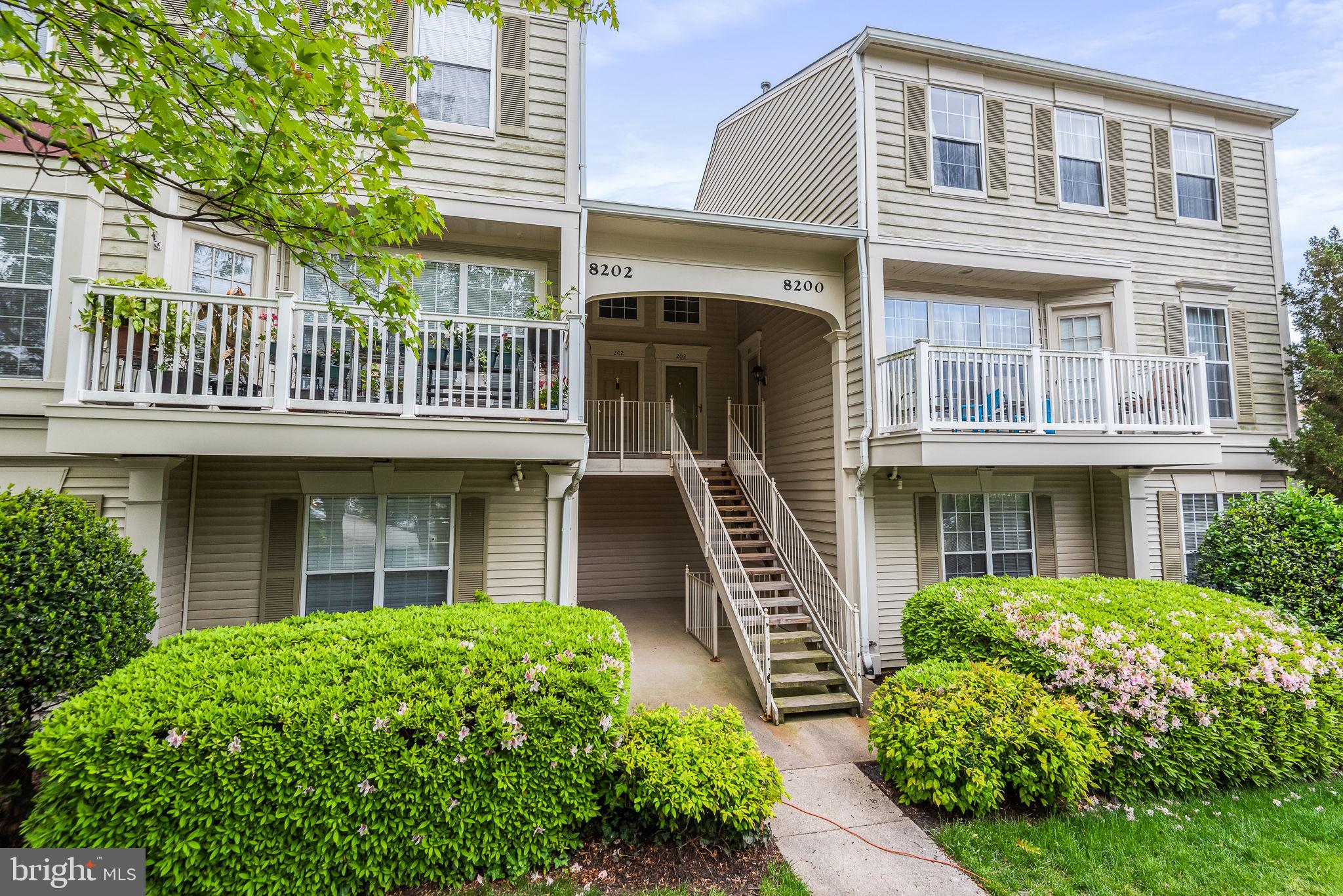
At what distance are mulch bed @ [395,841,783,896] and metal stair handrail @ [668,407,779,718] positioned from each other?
243cm

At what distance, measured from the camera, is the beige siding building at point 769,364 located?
5.41m

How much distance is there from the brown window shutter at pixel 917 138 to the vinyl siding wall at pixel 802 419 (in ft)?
7.98

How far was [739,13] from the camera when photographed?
43.5 feet

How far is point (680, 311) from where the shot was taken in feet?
39.9

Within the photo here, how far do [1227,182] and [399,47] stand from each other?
42.3 ft

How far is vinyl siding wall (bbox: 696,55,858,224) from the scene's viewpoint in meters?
8.31

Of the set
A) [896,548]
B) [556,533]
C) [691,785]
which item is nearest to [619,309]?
[556,533]

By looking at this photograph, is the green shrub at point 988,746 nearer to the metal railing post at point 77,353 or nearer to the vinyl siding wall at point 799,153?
the vinyl siding wall at point 799,153

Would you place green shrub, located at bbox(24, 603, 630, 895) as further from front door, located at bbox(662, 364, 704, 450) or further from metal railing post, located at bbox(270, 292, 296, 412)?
front door, located at bbox(662, 364, 704, 450)

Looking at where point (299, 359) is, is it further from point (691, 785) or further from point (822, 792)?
point (822, 792)

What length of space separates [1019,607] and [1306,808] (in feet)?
7.57

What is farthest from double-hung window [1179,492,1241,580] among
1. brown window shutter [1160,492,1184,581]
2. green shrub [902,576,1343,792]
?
green shrub [902,576,1343,792]

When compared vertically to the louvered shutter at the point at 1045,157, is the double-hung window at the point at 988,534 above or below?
below

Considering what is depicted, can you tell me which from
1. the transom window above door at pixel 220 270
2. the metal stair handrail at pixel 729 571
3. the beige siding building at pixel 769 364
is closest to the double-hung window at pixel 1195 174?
the beige siding building at pixel 769 364
